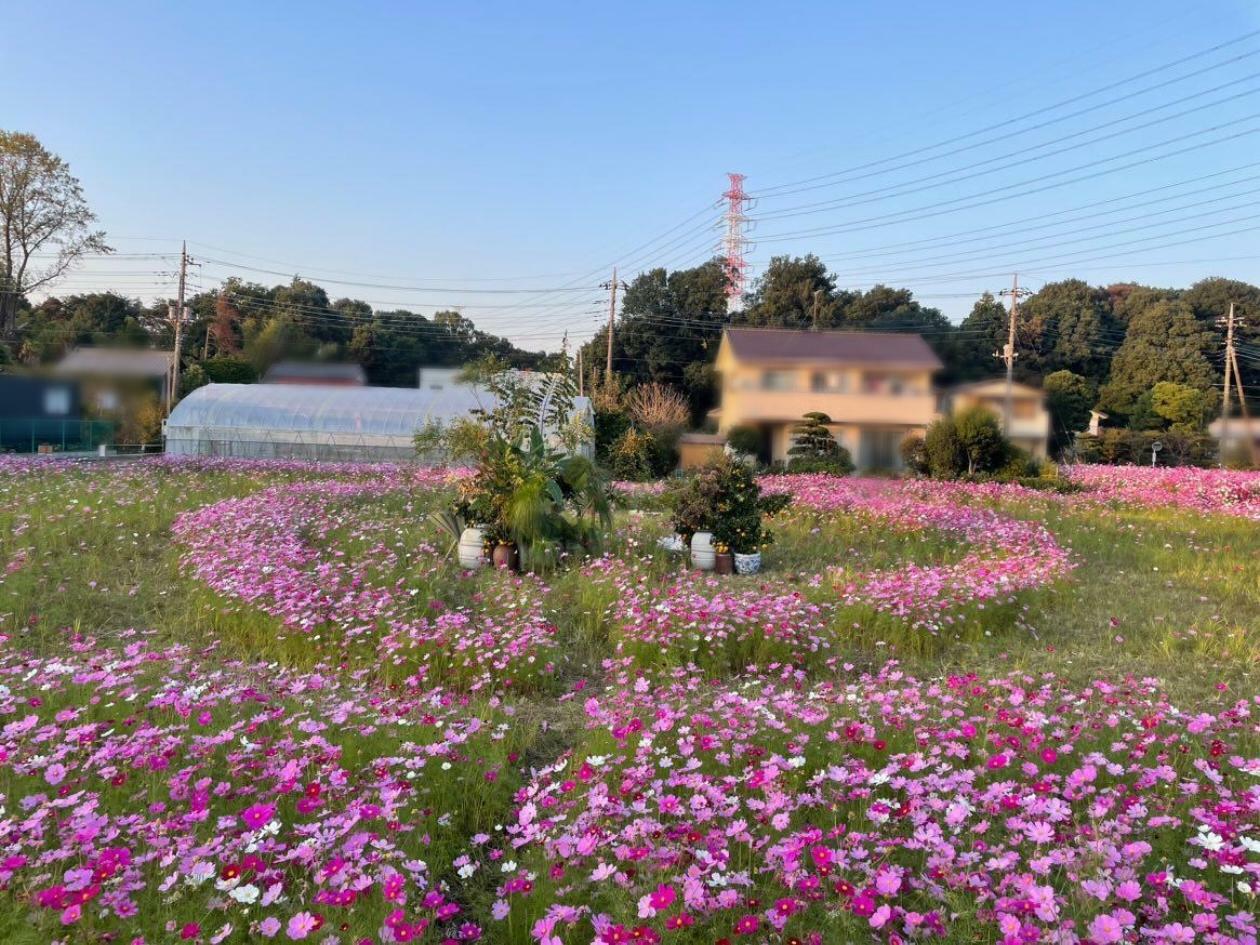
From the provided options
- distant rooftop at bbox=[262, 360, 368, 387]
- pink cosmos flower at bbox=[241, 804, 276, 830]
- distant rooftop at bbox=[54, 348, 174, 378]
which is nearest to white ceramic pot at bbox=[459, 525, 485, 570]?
pink cosmos flower at bbox=[241, 804, 276, 830]

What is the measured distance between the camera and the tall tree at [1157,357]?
43.0ft

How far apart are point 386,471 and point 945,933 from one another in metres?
14.3

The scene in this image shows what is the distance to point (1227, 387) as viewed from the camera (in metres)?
12.6

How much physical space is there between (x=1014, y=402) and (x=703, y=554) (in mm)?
3710

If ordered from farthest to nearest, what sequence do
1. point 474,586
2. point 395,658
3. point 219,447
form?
point 219,447
point 474,586
point 395,658

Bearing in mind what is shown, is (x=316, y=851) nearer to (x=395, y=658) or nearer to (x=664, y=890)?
(x=664, y=890)

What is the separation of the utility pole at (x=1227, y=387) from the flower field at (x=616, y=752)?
7038 mm

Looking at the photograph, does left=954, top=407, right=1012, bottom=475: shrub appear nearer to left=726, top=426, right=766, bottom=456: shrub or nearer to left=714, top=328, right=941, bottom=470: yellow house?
left=726, top=426, right=766, bottom=456: shrub

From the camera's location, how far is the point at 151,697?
3.19m

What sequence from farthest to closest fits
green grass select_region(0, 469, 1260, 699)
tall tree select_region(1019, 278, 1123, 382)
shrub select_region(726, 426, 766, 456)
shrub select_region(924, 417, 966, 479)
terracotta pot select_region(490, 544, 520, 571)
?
shrub select_region(924, 417, 966, 479), shrub select_region(726, 426, 766, 456), tall tree select_region(1019, 278, 1123, 382), terracotta pot select_region(490, 544, 520, 571), green grass select_region(0, 469, 1260, 699)

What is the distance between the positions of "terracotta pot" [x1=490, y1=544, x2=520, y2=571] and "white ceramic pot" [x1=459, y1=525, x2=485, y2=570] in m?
0.12

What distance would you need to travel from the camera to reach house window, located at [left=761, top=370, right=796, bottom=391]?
7.76 m

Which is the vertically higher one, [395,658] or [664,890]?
[664,890]

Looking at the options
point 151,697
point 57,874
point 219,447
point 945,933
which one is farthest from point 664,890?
point 219,447
